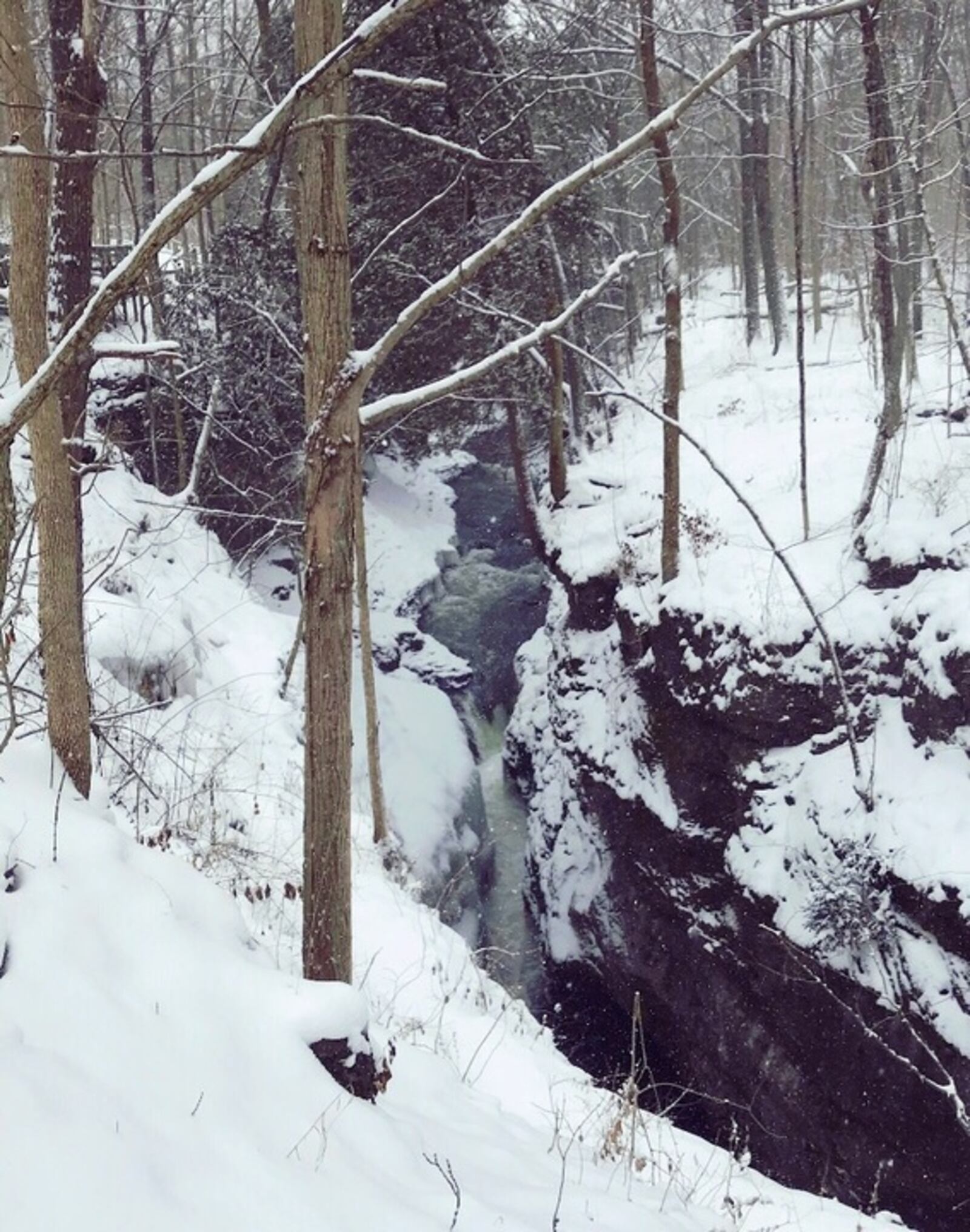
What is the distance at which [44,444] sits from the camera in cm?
374

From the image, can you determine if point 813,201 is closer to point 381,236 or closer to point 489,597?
point 489,597

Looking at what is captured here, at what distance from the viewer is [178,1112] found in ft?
7.42

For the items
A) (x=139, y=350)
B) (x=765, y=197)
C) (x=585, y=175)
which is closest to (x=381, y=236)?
(x=139, y=350)

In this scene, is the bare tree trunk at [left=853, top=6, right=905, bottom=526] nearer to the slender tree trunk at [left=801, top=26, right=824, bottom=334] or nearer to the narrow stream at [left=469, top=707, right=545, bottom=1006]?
the slender tree trunk at [left=801, top=26, right=824, bottom=334]

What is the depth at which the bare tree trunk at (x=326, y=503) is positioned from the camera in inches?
132

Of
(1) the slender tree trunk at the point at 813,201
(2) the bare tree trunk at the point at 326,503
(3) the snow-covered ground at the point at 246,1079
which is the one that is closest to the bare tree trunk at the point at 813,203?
(1) the slender tree trunk at the point at 813,201

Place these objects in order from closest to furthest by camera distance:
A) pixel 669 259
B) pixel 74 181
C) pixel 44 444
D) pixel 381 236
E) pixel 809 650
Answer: pixel 44 444
pixel 74 181
pixel 809 650
pixel 669 259
pixel 381 236

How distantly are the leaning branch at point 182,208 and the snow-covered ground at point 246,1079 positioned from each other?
1315 mm

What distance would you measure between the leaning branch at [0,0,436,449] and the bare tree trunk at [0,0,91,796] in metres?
1.14

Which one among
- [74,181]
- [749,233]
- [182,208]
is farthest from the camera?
[749,233]

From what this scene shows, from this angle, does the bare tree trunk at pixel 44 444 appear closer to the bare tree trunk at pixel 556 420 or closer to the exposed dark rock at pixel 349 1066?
the exposed dark rock at pixel 349 1066

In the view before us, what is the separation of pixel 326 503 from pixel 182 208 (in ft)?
3.84

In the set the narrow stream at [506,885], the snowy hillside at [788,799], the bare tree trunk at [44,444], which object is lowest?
the narrow stream at [506,885]

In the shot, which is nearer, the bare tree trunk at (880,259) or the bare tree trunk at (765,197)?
the bare tree trunk at (880,259)
